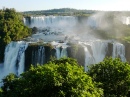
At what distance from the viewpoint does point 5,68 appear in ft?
158


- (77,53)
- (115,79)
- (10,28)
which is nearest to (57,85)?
(115,79)

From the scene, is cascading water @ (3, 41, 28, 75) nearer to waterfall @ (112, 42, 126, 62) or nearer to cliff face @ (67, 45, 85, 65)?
cliff face @ (67, 45, 85, 65)

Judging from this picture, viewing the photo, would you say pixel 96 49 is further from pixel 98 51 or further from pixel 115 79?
pixel 115 79

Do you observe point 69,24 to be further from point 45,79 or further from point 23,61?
point 45,79

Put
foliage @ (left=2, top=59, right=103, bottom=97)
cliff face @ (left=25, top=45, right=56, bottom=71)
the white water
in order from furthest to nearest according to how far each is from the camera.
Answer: the white water
cliff face @ (left=25, top=45, right=56, bottom=71)
foliage @ (left=2, top=59, right=103, bottom=97)

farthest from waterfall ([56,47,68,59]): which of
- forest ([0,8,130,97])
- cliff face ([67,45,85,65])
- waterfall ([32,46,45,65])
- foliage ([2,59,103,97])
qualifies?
foliage ([2,59,103,97])

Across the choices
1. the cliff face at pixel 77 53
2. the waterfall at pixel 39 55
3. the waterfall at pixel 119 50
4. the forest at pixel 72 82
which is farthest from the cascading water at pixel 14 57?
the forest at pixel 72 82

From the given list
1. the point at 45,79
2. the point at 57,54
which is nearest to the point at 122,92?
the point at 45,79

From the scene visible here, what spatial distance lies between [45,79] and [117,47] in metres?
28.4

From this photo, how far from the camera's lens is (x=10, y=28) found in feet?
182

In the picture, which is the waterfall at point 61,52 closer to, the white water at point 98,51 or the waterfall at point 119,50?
the white water at point 98,51

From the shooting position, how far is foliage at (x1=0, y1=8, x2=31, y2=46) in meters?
52.3

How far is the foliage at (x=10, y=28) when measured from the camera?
52.3 metres

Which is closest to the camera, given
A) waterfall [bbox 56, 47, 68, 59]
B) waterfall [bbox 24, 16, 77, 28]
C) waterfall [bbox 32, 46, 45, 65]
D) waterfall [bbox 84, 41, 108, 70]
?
waterfall [bbox 56, 47, 68, 59]
